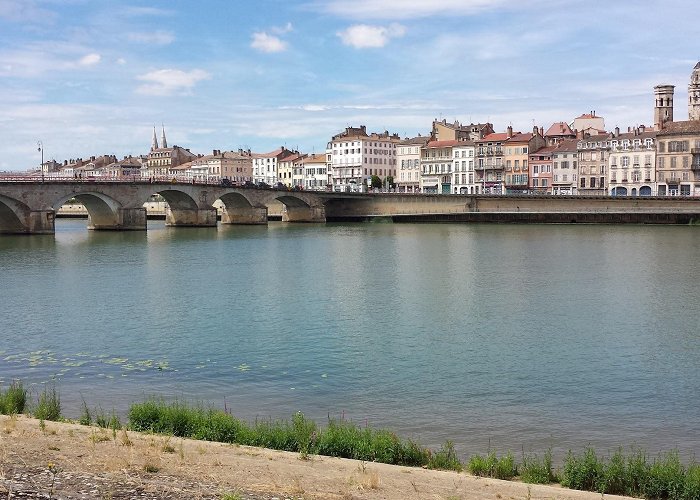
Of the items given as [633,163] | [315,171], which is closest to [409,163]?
[315,171]

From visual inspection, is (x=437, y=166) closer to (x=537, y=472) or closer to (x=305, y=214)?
(x=305, y=214)

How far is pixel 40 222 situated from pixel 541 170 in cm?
6968

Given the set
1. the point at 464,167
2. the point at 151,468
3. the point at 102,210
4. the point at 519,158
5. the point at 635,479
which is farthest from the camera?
the point at 464,167

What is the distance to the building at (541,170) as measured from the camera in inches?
4432

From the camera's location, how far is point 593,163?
10762cm

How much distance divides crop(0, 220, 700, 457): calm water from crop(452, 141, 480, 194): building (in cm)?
7361

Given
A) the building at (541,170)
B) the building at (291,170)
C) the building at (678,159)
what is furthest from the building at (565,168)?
the building at (291,170)

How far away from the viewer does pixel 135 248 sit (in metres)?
59.7

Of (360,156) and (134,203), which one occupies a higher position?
(360,156)

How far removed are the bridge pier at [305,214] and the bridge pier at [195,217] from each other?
15.2 metres

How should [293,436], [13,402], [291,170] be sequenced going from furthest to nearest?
[291,170], [13,402], [293,436]

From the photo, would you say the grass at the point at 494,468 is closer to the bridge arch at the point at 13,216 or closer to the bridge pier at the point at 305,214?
the bridge arch at the point at 13,216

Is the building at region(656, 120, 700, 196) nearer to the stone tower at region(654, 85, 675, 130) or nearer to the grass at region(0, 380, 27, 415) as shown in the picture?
the stone tower at region(654, 85, 675, 130)

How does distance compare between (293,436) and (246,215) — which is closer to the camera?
(293,436)
